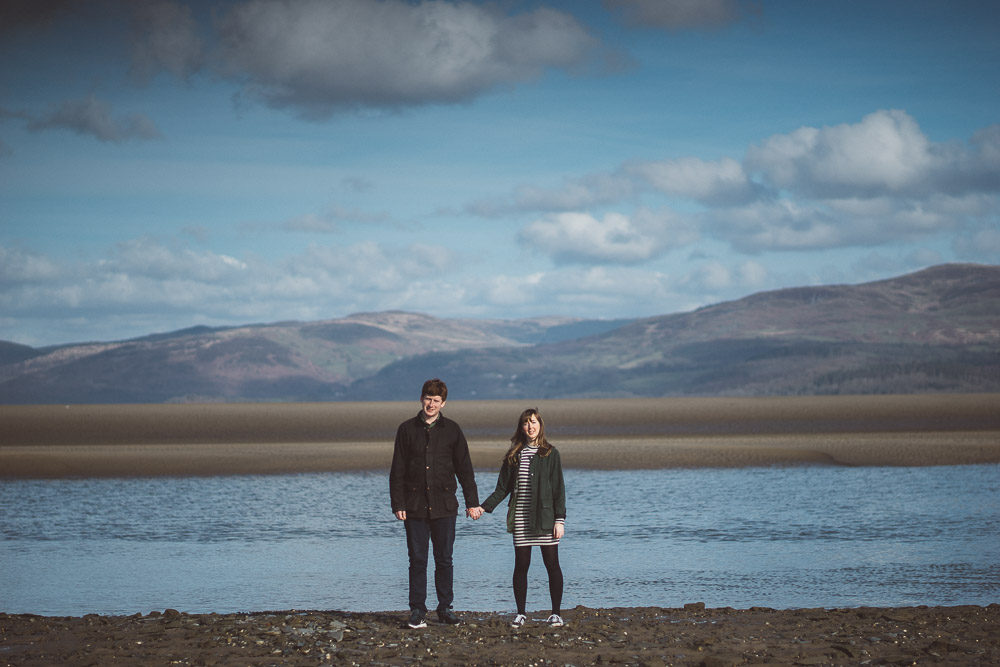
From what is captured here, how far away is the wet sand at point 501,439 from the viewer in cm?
2723

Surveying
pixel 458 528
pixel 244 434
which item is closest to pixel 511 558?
pixel 458 528

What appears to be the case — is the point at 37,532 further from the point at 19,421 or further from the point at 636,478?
the point at 19,421

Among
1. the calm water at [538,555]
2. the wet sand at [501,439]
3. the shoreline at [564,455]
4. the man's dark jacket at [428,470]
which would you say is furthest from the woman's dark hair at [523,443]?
the wet sand at [501,439]

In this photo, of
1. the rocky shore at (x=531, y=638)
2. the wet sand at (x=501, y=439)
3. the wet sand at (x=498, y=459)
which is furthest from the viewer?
the wet sand at (x=501, y=439)

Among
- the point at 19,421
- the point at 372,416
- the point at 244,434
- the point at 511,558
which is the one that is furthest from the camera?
the point at 372,416

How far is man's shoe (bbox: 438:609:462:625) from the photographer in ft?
30.8

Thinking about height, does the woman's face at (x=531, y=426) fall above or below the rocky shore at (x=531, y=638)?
above

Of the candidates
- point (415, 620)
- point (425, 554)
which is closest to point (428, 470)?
point (425, 554)

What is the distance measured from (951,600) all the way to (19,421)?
49.5m

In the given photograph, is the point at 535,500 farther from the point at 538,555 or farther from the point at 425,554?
the point at 538,555

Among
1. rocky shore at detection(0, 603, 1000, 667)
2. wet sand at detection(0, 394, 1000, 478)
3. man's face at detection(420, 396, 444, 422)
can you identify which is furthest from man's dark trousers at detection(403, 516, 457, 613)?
wet sand at detection(0, 394, 1000, 478)

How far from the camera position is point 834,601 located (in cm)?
1084

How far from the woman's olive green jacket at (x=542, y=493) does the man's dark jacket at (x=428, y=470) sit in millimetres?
375

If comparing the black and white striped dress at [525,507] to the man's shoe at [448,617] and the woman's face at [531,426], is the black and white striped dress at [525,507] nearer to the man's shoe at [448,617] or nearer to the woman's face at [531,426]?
the woman's face at [531,426]
